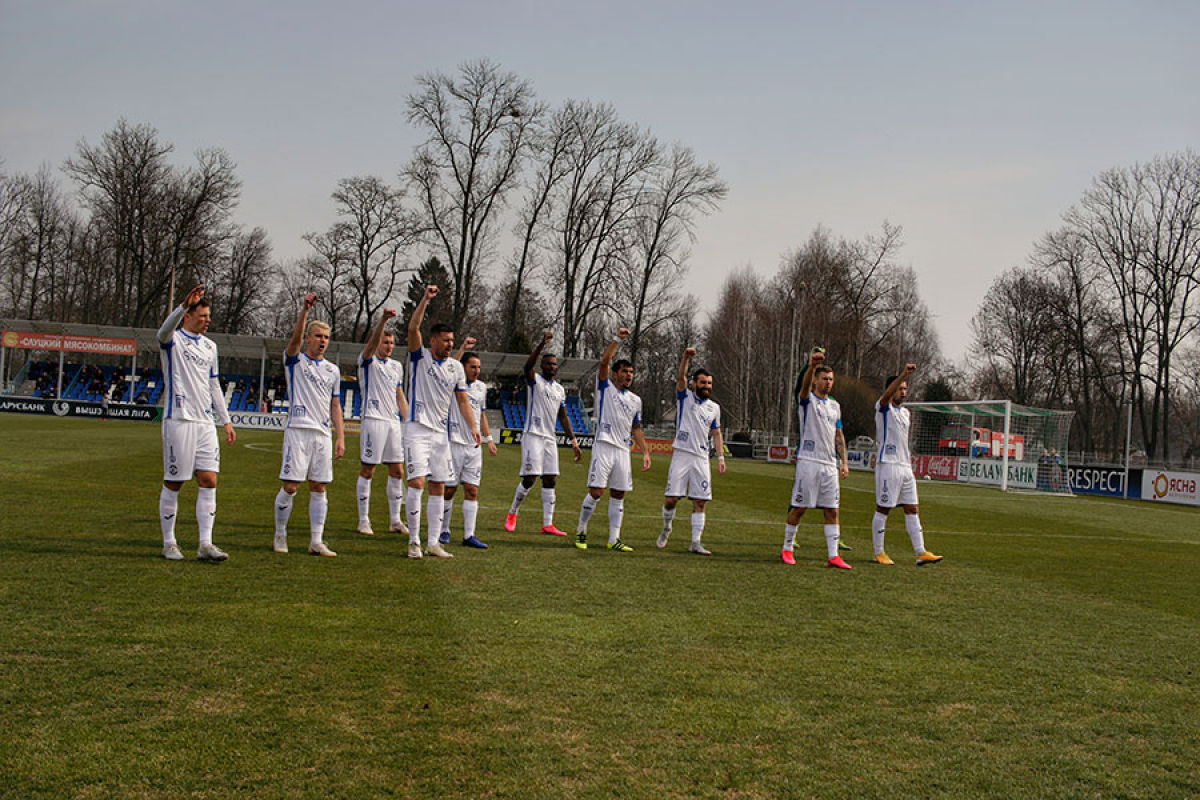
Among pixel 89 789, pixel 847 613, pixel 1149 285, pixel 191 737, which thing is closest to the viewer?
pixel 89 789

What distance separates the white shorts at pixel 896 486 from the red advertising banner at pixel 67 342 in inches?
1882

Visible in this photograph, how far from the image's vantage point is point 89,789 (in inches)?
129

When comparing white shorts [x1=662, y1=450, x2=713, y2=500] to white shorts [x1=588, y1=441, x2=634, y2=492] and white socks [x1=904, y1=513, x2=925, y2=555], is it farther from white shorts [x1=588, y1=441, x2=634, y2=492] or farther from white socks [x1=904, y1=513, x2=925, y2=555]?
white socks [x1=904, y1=513, x2=925, y2=555]

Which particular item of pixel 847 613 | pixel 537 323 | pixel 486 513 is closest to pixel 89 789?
pixel 847 613

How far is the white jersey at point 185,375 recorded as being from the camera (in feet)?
26.0

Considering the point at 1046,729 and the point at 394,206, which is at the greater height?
the point at 394,206

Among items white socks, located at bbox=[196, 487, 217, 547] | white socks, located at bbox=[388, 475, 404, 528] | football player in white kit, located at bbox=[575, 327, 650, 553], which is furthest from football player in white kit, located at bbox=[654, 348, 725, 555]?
Result: white socks, located at bbox=[196, 487, 217, 547]

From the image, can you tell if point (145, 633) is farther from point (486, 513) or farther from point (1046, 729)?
point (486, 513)

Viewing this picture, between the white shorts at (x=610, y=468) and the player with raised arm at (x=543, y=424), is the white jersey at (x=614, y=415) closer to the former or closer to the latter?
the white shorts at (x=610, y=468)

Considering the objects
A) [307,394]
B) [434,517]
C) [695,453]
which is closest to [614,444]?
[695,453]

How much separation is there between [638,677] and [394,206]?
52.0m

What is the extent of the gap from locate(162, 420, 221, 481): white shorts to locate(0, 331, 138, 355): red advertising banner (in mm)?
46422

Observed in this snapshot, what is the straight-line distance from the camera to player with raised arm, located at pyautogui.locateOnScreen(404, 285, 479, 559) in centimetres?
923

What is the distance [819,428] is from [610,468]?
8.45 ft
